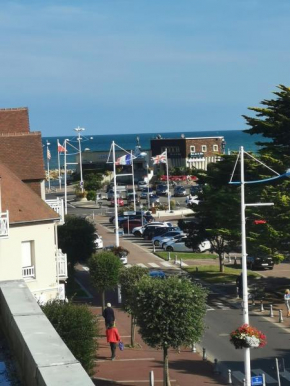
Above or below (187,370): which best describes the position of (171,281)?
above

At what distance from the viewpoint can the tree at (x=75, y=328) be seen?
19109 mm

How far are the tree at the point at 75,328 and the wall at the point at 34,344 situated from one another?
9297 mm

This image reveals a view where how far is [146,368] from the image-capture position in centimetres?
2545

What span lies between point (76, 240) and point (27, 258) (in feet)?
43.8

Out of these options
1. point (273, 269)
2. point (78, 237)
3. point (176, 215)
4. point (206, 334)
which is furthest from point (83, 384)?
point (176, 215)

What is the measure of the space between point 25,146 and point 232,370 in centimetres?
1272

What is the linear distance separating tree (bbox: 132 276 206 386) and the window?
676 cm

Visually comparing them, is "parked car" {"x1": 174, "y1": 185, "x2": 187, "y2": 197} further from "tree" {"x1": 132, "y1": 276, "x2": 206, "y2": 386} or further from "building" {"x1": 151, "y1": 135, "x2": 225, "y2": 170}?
"tree" {"x1": 132, "y1": 276, "x2": 206, "y2": 386}

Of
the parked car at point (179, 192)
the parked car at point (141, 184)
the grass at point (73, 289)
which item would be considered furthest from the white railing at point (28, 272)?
the parked car at point (141, 184)

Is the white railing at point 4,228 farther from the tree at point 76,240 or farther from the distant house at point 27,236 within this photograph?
the tree at point 76,240

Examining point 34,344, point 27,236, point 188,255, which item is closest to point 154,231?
point 188,255

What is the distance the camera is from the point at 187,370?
25266 mm

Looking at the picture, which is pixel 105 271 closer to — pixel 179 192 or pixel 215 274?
pixel 215 274

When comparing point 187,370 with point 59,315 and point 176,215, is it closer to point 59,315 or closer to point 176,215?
point 59,315
